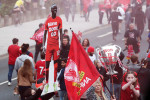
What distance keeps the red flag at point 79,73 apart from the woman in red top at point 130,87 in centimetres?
119

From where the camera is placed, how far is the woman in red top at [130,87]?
28.5 ft

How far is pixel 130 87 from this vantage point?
8742 mm

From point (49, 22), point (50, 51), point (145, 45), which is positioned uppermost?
point (49, 22)

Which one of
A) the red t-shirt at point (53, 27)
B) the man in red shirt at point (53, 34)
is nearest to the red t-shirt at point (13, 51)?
the man in red shirt at point (53, 34)

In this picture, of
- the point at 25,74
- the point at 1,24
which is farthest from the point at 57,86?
the point at 1,24

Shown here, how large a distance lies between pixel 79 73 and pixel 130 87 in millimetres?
1401

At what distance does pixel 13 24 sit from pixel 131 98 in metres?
15.3

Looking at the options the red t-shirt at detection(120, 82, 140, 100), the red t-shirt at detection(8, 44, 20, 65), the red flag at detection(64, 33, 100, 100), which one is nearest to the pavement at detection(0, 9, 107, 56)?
the red t-shirt at detection(8, 44, 20, 65)

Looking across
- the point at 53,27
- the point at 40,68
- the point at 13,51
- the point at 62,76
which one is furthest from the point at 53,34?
the point at 13,51

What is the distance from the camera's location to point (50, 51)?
1093cm

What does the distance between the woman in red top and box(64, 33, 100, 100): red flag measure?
119 centimetres

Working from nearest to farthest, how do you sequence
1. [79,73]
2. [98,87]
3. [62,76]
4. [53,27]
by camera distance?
[79,73], [98,87], [62,76], [53,27]

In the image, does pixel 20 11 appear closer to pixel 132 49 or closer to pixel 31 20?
pixel 31 20

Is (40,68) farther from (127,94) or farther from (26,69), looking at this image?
(127,94)
